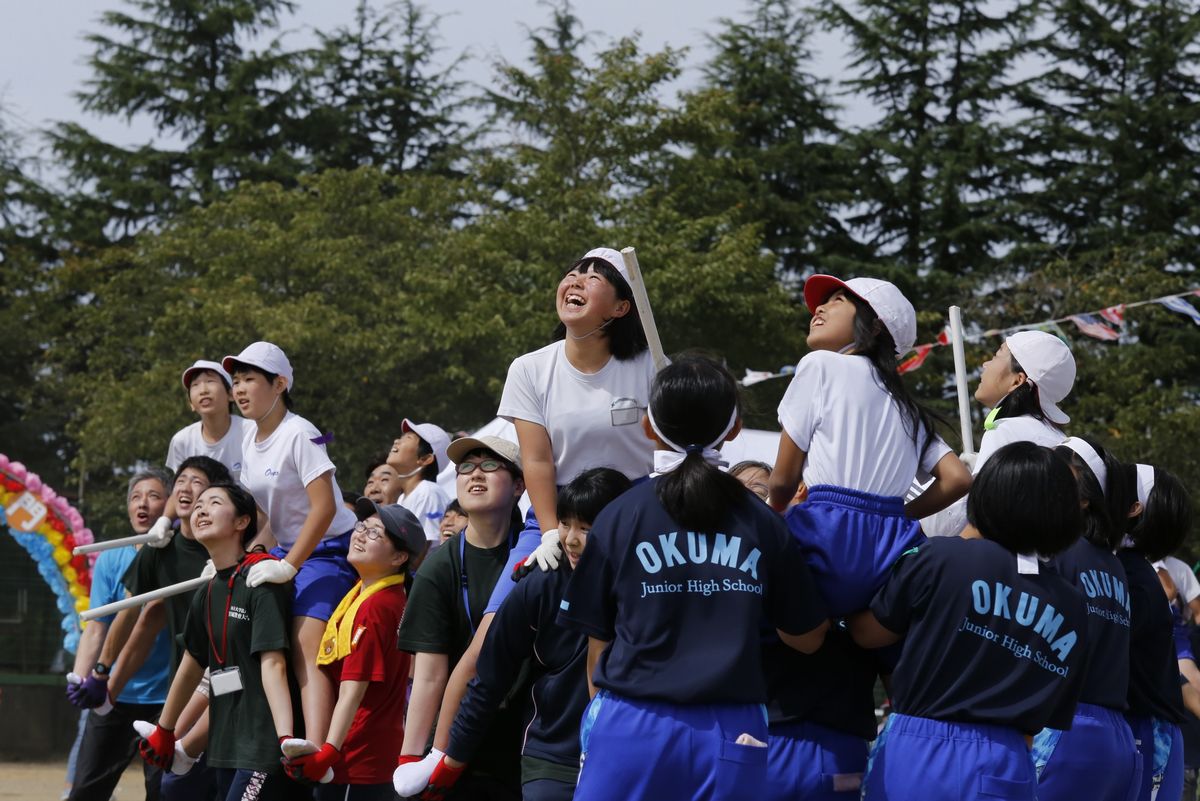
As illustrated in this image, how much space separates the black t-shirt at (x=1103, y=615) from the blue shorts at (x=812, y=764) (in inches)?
32.8

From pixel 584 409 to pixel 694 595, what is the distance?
1.26 meters

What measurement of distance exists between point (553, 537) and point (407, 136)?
29.2 meters

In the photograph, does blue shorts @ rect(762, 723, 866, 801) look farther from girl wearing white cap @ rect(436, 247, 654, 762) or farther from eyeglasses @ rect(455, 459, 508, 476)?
eyeglasses @ rect(455, 459, 508, 476)

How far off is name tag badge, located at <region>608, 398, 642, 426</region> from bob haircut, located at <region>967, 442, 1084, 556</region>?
1.28 meters

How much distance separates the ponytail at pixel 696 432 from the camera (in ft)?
12.0

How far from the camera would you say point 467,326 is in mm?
20391

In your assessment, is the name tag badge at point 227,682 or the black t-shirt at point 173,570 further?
the black t-shirt at point 173,570

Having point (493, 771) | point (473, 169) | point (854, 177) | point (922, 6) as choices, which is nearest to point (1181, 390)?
point (854, 177)

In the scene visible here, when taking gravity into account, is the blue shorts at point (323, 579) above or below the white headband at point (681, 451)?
below

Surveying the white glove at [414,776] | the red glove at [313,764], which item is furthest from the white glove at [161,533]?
the white glove at [414,776]

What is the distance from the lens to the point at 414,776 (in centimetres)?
466

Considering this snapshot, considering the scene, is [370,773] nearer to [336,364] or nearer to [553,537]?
[553,537]

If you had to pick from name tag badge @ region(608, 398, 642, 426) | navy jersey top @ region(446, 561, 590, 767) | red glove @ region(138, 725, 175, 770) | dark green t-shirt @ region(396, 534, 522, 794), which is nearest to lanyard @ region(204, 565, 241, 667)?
red glove @ region(138, 725, 175, 770)

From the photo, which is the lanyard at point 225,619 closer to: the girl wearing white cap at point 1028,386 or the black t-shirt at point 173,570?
the black t-shirt at point 173,570
